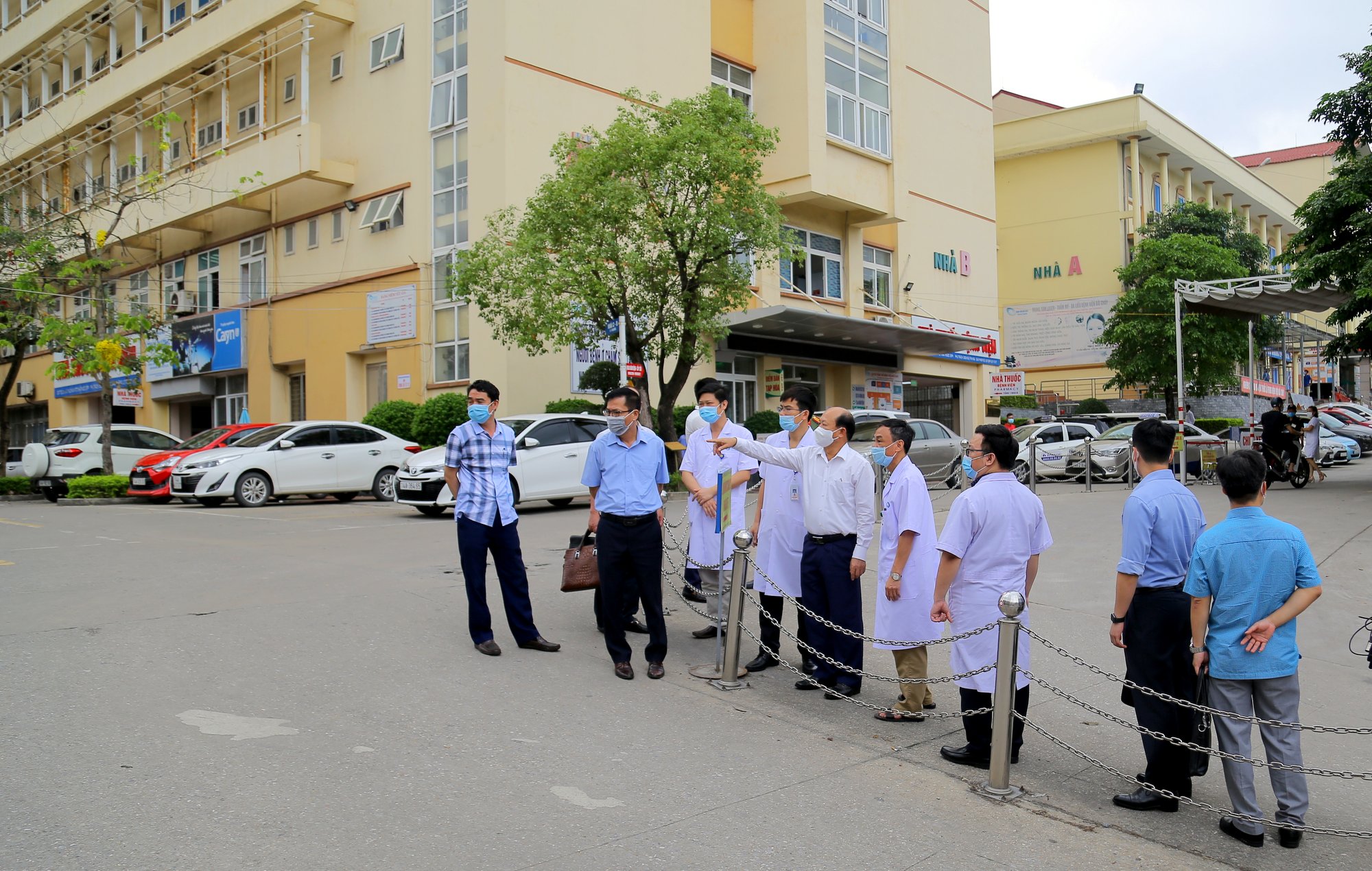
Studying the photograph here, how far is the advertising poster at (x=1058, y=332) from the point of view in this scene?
50.5 metres

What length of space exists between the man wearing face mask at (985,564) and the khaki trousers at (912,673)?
651mm

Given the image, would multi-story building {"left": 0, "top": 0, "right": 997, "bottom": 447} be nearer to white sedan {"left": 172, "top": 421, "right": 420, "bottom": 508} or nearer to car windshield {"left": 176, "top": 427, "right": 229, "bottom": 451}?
white sedan {"left": 172, "top": 421, "right": 420, "bottom": 508}

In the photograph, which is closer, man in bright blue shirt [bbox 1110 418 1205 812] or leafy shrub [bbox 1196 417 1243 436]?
man in bright blue shirt [bbox 1110 418 1205 812]

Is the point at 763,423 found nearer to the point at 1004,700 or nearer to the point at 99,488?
the point at 99,488

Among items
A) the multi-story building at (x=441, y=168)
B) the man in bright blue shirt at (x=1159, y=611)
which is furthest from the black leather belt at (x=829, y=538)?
the multi-story building at (x=441, y=168)

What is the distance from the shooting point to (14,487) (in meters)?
23.3

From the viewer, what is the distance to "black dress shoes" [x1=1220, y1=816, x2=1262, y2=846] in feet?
14.4

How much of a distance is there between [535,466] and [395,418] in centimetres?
851

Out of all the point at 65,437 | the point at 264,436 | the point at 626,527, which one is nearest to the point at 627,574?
the point at 626,527

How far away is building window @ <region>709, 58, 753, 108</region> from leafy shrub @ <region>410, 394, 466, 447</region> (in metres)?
13.1

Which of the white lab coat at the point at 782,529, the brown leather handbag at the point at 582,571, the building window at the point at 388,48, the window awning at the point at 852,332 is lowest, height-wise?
the brown leather handbag at the point at 582,571

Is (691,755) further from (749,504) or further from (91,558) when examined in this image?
(749,504)

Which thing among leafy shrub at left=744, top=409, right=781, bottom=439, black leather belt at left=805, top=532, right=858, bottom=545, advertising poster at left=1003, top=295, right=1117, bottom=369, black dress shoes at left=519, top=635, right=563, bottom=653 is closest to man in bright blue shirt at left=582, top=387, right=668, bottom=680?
black dress shoes at left=519, top=635, right=563, bottom=653

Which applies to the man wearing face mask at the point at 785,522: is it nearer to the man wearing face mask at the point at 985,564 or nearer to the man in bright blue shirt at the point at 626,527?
the man in bright blue shirt at the point at 626,527
